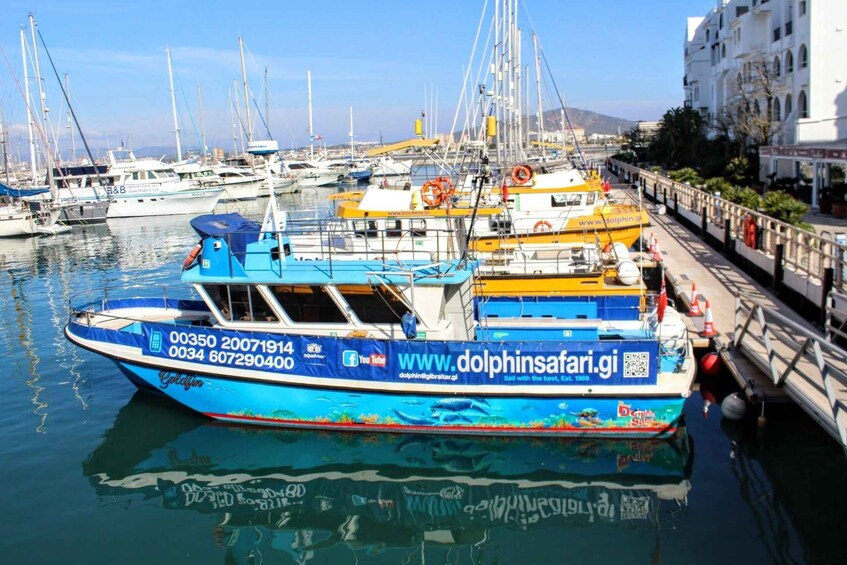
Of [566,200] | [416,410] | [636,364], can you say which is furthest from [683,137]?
[416,410]

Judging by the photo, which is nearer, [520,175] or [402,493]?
[402,493]

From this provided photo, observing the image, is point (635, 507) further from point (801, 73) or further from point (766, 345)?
point (801, 73)

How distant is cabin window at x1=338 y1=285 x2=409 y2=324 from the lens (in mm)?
11367

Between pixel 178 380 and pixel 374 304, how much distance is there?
335cm

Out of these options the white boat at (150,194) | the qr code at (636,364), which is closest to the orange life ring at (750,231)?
the qr code at (636,364)

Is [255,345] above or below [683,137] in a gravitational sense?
below

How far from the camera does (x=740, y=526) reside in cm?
867

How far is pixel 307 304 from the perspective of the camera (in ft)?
38.0

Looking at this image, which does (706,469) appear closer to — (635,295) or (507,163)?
(635,295)

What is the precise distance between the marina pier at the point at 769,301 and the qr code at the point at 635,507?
2.38 m

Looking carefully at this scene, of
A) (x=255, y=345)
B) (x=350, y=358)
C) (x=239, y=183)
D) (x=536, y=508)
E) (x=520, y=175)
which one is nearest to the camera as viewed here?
(x=536, y=508)

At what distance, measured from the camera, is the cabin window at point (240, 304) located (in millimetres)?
11656

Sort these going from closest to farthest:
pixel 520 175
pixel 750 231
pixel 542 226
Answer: pixel 750 231, pixel 542 226, pixel 520 175

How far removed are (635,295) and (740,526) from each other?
6539 mm
